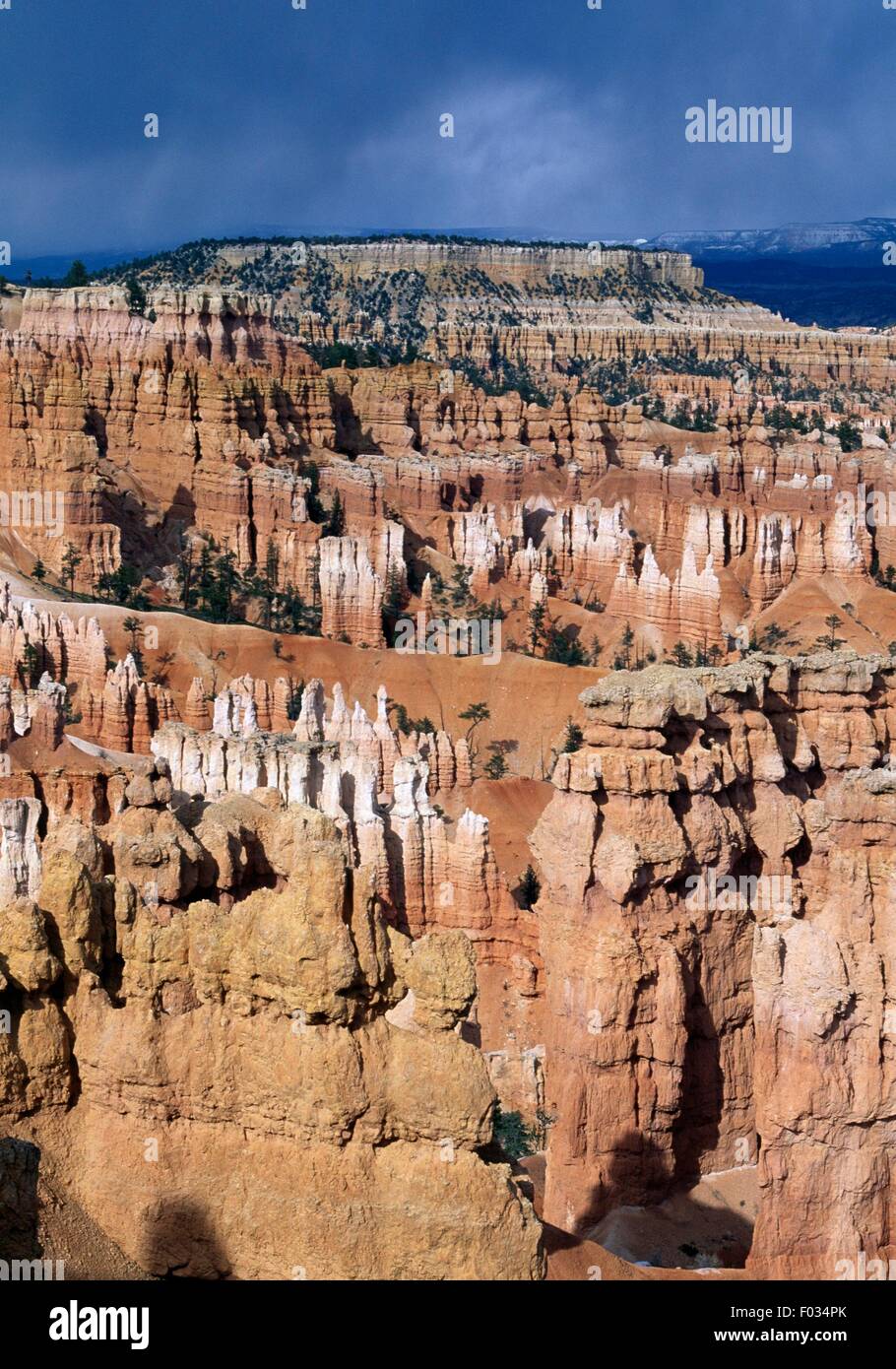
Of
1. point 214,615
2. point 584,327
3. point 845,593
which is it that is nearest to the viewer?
point 214,615

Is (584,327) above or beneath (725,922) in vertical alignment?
above

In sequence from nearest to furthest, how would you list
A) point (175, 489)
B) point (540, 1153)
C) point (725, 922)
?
point (725, 922) → point (540, 1153) → point (175, 489)

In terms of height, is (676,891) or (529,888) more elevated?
(676,891)

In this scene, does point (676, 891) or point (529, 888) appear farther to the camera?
point (529, 888)

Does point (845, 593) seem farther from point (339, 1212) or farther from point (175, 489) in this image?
point (339, 1212)

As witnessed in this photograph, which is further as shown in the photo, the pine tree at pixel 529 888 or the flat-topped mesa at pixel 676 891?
the pine tree at pixel 529 888

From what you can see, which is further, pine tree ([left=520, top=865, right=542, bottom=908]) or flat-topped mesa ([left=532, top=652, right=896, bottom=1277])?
pine tree ([left=520, top=865, right=542, bottom=908])

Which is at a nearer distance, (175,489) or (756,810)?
(756,810)
